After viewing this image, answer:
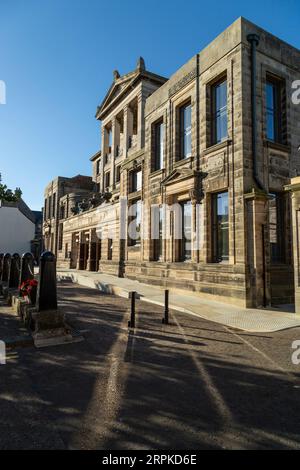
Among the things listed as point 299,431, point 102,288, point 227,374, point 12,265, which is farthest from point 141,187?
point 299,431

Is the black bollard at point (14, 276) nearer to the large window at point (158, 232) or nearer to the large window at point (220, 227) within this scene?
the large window at point (158, 232)

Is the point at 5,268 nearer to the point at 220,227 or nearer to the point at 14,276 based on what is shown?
the point at 14,276

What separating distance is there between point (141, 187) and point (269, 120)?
7994 mm

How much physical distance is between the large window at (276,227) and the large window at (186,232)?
367 cm

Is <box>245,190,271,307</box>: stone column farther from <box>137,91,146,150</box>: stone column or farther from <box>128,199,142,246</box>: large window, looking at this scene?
<box>137,91,146,150</box>: stone column

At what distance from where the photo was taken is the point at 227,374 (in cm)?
464

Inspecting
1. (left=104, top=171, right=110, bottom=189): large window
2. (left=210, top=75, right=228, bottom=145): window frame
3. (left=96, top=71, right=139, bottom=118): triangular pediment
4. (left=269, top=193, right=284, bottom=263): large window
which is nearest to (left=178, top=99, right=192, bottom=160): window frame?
(left=210, top=75, right=228, bottom=145): window frame

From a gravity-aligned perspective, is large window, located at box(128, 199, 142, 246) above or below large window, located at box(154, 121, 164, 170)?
below

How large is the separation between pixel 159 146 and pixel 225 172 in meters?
6.57

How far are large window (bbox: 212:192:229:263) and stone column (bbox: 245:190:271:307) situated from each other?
1349mm

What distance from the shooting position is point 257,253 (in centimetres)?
1061

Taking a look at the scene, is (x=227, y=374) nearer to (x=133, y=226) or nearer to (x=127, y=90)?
(x=133, y=226)

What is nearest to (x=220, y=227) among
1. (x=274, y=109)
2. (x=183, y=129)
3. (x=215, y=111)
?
(x=215, y=111)

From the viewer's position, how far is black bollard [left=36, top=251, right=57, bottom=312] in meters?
6.50
